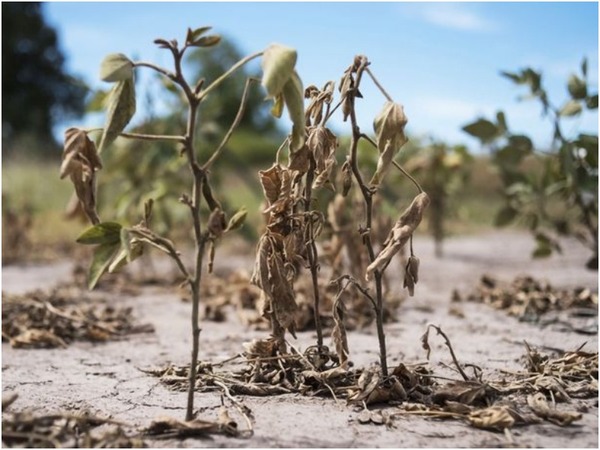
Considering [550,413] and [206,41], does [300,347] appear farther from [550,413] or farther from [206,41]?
[206,41]

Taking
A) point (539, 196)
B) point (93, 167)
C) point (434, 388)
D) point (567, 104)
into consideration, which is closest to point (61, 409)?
point (93, 167)

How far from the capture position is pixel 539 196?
4074mm

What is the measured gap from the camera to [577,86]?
3.42m

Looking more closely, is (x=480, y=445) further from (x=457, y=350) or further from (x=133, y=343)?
(x=133, y=343)

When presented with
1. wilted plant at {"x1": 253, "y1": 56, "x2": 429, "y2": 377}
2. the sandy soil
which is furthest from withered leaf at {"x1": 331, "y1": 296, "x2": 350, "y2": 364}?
the sandy soil

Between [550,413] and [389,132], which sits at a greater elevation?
[389,132]

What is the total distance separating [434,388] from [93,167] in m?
1.02

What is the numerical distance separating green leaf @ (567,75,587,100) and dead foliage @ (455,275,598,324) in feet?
2.84

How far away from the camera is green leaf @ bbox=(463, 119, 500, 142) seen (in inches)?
Result: 129

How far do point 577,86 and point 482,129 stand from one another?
1.59ft

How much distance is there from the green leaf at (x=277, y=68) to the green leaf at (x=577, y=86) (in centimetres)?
215

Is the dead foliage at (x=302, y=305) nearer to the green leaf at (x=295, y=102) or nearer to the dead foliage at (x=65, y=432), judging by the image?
the dead foliage at (x=65, y=432)

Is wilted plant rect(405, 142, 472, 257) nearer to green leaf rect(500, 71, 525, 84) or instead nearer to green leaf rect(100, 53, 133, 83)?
green leaf rect(500, 71, 525, 84)

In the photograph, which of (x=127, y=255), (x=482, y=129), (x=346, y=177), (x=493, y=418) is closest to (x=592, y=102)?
(x=482, y=129)
